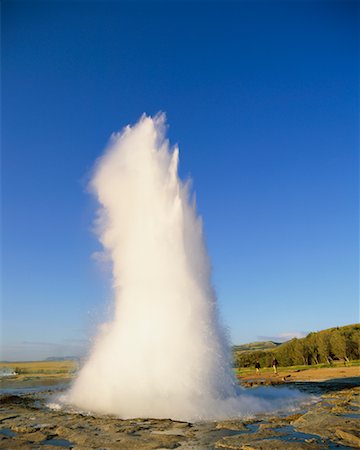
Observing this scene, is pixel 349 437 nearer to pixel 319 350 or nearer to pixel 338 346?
pixel 338 346

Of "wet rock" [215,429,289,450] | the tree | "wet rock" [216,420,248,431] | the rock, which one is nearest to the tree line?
the tree

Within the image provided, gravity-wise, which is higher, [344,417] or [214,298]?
[214,298]

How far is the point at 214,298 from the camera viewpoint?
79.7 ft

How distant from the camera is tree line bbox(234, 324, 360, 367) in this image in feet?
220

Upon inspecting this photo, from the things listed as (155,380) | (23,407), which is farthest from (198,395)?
(23,407)

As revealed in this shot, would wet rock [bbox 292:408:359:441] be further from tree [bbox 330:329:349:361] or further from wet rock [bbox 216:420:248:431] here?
tree [bbox 330:329:349:361]

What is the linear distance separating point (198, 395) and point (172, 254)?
9051 millimetres

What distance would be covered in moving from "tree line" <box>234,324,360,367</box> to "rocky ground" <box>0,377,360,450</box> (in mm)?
48487

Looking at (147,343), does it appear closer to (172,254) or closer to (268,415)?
(172,254)

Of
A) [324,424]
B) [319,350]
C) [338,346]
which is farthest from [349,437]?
[319,350]

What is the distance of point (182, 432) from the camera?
13.0 meters

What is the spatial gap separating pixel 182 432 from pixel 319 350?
6601 cm

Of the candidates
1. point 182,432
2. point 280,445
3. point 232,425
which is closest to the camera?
point 280,445

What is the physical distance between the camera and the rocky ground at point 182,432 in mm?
11172
